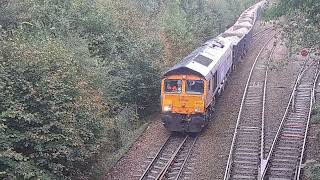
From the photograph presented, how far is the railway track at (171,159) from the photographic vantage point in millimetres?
14281

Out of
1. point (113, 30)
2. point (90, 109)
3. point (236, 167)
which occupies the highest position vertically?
→ point (113, 30)

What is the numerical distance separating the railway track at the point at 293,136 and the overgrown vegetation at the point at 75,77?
18.3ft

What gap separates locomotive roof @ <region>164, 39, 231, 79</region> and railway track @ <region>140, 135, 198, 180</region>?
2.64 m

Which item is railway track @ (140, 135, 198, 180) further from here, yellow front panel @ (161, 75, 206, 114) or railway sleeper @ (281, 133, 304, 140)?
railway sleeper @ (281, 133, 304, 140)

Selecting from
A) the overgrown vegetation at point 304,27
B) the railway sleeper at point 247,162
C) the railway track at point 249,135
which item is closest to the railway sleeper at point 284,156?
Result: the railway track at point 249,135

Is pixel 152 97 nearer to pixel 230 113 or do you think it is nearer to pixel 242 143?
pixel 230 113

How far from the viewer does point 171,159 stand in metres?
15.2

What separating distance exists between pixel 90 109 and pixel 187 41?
584 inches

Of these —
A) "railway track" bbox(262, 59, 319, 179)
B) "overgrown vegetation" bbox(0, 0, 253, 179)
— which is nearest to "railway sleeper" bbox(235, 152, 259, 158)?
"railway track" bbox(262, 59, 319, 179)

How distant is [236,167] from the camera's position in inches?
571

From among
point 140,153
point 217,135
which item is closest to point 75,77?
point 140,153

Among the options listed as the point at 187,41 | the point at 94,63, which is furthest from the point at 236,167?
the point at 187,41

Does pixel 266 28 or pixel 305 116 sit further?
pixel 266 28

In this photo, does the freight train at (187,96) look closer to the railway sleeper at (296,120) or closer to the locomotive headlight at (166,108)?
the locomotive headlight at (166,108)
